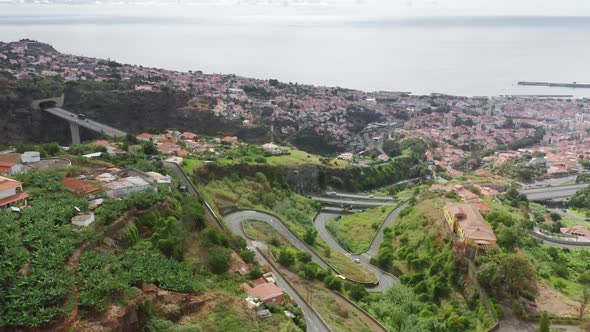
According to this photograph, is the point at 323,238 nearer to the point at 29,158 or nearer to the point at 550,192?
the point at 29,158

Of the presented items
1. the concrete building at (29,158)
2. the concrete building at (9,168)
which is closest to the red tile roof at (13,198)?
the concrete building at (9,168)

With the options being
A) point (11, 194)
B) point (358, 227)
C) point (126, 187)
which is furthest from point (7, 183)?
point (358, 227)

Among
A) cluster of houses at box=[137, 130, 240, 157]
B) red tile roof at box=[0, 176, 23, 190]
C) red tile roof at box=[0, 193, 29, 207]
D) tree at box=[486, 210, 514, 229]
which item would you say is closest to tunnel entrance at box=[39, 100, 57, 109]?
cluster of houses at box=[137, 130, 240, 157]

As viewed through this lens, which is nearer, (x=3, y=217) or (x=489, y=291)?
(x=3, y=217)

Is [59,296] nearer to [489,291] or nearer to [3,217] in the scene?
[3,217]

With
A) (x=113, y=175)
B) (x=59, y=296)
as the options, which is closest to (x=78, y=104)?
(x=113, y=175)

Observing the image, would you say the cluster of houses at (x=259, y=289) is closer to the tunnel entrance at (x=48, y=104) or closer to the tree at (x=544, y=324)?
the tree at (x=544, y=324)

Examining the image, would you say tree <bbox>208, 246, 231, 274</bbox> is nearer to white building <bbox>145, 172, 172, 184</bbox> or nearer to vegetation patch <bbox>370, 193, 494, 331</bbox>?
white building <bbox>145, 172, 172, 184</bbox>
